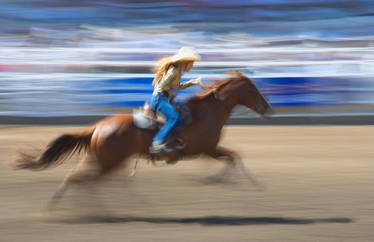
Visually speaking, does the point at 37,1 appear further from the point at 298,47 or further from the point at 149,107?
the point at 149,107

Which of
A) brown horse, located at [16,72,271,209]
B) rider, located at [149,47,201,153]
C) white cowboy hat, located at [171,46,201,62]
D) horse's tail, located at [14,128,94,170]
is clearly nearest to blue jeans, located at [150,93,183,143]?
rider, located at [149,47,201,153]

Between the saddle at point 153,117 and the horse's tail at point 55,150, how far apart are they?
0.49 meters

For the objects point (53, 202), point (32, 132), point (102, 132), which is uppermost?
point (102, 132)

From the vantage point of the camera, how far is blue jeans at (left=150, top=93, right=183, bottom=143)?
7.03 metres

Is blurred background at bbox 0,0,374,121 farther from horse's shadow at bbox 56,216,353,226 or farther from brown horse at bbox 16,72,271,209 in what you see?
horse's shadow at bbox 56,216,353,226

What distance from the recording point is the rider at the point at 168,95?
7.04m

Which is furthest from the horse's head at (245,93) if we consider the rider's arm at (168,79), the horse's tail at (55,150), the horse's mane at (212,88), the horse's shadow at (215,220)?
the horse's tail at (55,150)

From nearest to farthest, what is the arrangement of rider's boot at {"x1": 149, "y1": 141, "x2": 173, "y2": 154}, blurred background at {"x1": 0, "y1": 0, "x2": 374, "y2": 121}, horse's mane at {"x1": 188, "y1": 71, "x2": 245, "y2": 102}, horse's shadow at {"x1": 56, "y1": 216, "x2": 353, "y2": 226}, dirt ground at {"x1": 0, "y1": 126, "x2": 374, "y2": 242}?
1. dirt ground at {"x1": 0, "y1": 126, "x2": 374, "y2": 242}
2. horse's shadow at {"x1": 56, "y1": 216, "x2": 353, "y2": 226}
3. rider's boot at {"x1": 149, "y1": 141, "x2": 173, "y2": 154}
4. horse's mane at {"x1": 188, "y1": 71, "x2": 245, "y2": 102}
5. blurred background at {"x1": 0, "y1": 0, "x2": 374, "y2": 121}

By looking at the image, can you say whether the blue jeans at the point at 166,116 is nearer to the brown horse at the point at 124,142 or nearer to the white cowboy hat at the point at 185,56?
the brown horse at the point at 124,142

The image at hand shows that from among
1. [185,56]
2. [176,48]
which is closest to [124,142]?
[185,56]

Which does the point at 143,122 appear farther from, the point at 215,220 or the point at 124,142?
the point at 215,220

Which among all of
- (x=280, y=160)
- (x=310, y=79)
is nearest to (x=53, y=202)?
(x=280, y=160)

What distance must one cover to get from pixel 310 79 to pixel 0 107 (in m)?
6.39

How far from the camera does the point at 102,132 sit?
690 cm
